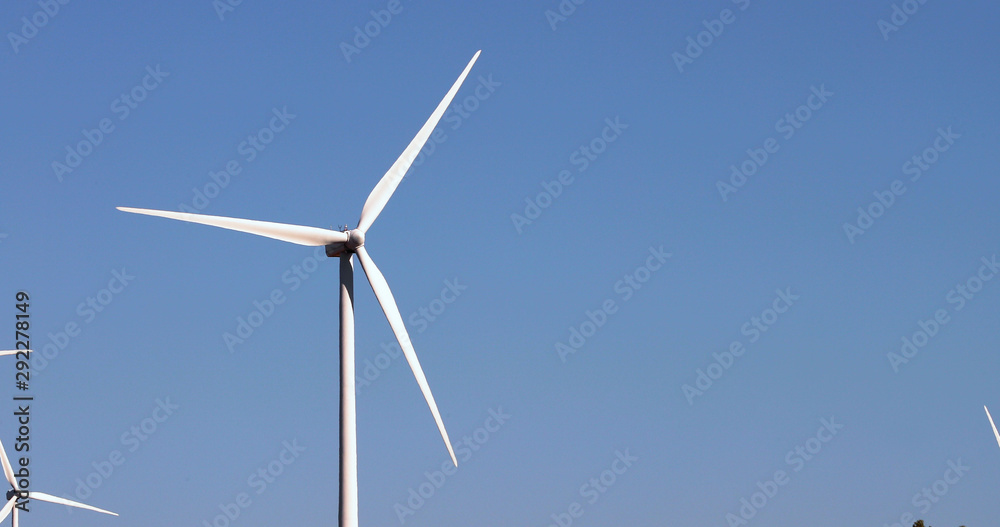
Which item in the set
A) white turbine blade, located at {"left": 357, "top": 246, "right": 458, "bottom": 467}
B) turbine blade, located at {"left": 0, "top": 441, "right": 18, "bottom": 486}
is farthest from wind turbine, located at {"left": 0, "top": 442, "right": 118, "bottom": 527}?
white turbine blade, located at {"left": 357, "top": 246, "right": 458, "bottom": 467}

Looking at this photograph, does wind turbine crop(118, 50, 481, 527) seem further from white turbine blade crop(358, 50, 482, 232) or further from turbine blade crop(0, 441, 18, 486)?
turbine blade crop(0, 441, 18, 486)

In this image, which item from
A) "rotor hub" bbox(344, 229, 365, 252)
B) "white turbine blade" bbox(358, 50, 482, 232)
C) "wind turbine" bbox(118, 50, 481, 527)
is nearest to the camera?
"wind turbine" bbox(118, 50, 481, 527)

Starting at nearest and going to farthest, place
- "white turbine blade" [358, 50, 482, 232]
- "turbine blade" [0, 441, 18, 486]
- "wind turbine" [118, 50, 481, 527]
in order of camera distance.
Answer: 1. "wind turbine" [118, 50, 481, 527]
2. "white turbine blade" [358, 50, 482, 232]
3. "turbine blade" [0, 441, 18, 486]

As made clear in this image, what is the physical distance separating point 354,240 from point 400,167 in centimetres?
496

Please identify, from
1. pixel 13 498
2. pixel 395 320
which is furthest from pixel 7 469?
pixel 395 320

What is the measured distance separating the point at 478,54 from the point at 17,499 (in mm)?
44785

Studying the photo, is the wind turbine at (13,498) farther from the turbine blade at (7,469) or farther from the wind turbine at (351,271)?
the wind turbine at (351,271)

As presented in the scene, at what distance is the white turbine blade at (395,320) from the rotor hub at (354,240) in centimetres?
26

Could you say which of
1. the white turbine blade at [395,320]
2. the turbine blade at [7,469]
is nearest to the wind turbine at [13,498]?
the turbine blade at [7,469]

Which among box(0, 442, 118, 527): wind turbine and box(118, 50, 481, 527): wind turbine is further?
box(0, 442, 118, 527): wind turbine

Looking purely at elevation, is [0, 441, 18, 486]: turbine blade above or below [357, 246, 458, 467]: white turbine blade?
above

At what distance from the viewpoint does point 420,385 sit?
169 feet

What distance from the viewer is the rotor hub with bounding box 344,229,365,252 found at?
169 feet

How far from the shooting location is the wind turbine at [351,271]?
4944 cm
